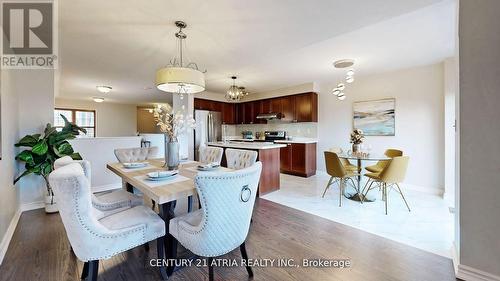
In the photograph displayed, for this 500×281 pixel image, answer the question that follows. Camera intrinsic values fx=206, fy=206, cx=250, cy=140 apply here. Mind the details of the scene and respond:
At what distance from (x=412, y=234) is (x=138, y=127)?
1000cm

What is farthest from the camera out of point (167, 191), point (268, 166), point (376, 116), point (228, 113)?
point (228, 113)

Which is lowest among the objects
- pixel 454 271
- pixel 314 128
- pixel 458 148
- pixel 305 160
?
pixel 454 271

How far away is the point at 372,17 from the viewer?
6.83ft

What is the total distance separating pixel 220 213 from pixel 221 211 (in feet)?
0.05

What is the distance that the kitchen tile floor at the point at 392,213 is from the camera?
221 cm

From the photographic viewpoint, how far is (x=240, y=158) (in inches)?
112

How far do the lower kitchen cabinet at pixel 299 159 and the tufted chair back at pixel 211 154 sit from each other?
2.74m

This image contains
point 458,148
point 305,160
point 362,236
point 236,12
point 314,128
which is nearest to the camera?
point 458,148

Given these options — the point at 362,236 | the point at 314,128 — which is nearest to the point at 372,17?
A: the point at 362,236

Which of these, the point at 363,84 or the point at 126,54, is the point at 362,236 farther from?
the point at 126,54

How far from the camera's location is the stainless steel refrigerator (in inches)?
224

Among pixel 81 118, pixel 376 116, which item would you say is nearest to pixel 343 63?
pixel 376 116

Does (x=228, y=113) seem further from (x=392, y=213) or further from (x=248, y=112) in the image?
(x=392, y=213)
